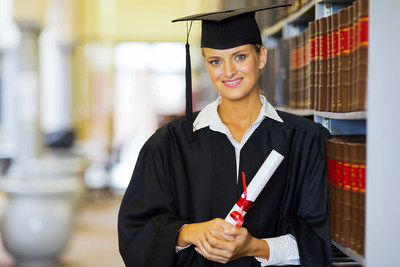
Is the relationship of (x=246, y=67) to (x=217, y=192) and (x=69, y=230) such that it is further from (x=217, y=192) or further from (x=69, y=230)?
(x=69, y=230)

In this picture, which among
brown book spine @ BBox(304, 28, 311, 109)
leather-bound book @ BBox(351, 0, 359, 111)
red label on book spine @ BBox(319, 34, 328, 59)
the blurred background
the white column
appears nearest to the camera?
the white column

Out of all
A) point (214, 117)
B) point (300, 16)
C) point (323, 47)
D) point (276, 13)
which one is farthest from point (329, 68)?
point (276, 13)

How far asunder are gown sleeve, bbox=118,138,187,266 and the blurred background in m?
3.82

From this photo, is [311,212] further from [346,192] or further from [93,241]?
[93,241]

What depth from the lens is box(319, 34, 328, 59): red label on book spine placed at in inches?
90.6

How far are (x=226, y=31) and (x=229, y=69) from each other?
0.15 meters

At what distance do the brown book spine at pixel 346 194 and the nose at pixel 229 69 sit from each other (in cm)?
44

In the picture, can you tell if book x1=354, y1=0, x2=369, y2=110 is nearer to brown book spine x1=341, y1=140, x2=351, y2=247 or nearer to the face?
brown book spine x1=341, y1=140, x2=351, y2=247

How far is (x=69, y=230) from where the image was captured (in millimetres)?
6039

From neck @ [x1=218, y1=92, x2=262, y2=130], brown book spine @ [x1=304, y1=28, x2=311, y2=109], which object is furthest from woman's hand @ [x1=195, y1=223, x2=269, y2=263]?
brown book spine @ [x1=304, y1=28, x2=311, y2=109]

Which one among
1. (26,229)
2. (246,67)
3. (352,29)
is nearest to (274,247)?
(246,67)

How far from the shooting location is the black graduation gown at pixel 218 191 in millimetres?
2109

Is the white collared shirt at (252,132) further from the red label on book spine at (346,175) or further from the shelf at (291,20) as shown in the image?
the shelf at (291,20)

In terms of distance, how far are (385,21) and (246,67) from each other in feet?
1.58
